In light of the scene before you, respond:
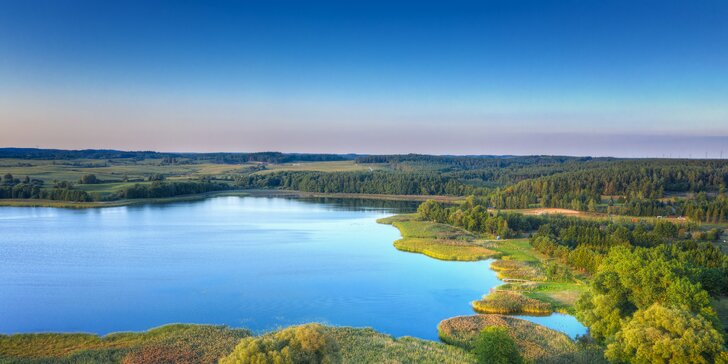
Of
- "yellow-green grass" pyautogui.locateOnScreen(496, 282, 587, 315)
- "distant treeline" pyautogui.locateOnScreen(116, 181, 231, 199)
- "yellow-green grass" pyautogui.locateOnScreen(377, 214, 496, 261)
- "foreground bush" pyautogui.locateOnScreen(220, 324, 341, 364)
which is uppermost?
"foreground bush" pyautogui.locateOnScreen(220, 324, 341, 364)

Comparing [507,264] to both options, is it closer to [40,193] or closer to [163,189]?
[163,189]

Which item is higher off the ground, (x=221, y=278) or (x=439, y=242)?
(x=439, y=242)

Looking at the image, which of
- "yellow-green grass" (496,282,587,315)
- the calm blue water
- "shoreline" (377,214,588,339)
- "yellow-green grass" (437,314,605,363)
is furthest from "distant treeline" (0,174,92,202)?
"yellow-green grass" (437,314,605,363)

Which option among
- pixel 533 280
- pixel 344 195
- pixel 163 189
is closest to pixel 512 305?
pixel 533 280

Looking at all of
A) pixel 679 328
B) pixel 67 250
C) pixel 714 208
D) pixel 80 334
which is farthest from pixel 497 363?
pixel 714 208

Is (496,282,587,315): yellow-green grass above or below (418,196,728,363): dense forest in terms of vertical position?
below

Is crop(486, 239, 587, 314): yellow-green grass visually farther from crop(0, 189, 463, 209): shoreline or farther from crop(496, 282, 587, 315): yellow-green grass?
crop(0, 189, 463, 209): shoreline
